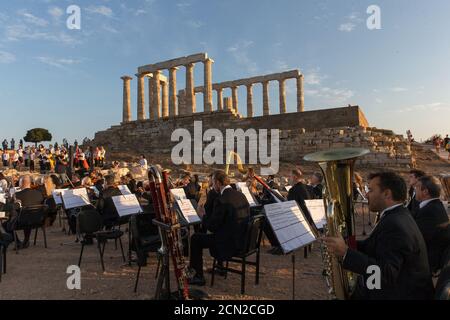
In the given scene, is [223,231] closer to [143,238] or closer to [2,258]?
[143,238]

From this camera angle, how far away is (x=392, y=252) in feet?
7.87

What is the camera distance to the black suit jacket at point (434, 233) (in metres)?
3.79

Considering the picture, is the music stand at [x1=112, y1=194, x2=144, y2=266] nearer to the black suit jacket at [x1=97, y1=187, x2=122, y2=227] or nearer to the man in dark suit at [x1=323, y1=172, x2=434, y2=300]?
the black suit jacket at [x1=97, y1=187, x2=122, y2=227]

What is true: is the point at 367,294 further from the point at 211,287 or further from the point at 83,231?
the point at 83,231

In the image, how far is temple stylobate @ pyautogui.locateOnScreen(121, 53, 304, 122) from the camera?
34.4 m

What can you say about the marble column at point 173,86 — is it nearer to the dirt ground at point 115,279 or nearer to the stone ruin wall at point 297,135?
the stone ruin wall at point 297,135

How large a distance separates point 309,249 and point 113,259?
407 centimetres

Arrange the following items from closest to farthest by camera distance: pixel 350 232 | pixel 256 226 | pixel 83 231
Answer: pixel 350 232, pixel 256 226, pixel 83 231

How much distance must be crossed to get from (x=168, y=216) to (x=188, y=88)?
3267cm

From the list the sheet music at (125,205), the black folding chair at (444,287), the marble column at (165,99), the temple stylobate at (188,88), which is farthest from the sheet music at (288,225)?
the marble column at (165,99)

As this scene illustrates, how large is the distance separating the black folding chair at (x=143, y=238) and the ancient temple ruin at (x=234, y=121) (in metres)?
19.8

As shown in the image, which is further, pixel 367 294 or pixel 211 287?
pixel 211 287

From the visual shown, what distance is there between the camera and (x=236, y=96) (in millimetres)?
41188
